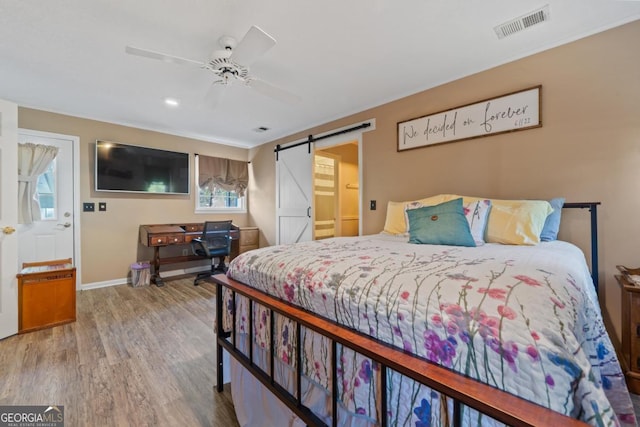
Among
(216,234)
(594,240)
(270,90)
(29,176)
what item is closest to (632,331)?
(594,240)

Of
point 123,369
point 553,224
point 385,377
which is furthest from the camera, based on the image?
point 553,224

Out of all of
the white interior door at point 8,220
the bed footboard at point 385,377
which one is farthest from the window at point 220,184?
the bed footboard at point 385,377

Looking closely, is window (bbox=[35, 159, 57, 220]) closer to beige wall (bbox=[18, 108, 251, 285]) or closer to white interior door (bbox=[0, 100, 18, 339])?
beige wall (bbox=[18, 108, 251, 285])

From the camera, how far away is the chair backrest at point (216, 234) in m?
3.94

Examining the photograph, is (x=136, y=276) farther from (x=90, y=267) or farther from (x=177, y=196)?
(x=177, y=196)

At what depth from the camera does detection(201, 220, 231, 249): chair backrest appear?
394 centimetres

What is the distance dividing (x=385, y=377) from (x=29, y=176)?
4.47 meters

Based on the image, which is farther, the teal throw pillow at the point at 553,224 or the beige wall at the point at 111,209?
the beige wall at the point at 111,209

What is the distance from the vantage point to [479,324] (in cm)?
69

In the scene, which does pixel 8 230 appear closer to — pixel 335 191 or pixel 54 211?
pixel 54 211

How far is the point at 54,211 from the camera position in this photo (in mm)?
Answer: 3506

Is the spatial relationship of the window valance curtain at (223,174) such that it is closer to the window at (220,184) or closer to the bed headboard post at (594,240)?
the window at (220,184)

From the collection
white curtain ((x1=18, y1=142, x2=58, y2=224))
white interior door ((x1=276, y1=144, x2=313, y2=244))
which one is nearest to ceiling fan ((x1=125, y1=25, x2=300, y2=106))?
white interior door ((x1=276, y1=144, x2=313, y2=244))

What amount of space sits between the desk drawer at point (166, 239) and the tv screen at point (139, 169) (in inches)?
32.7
